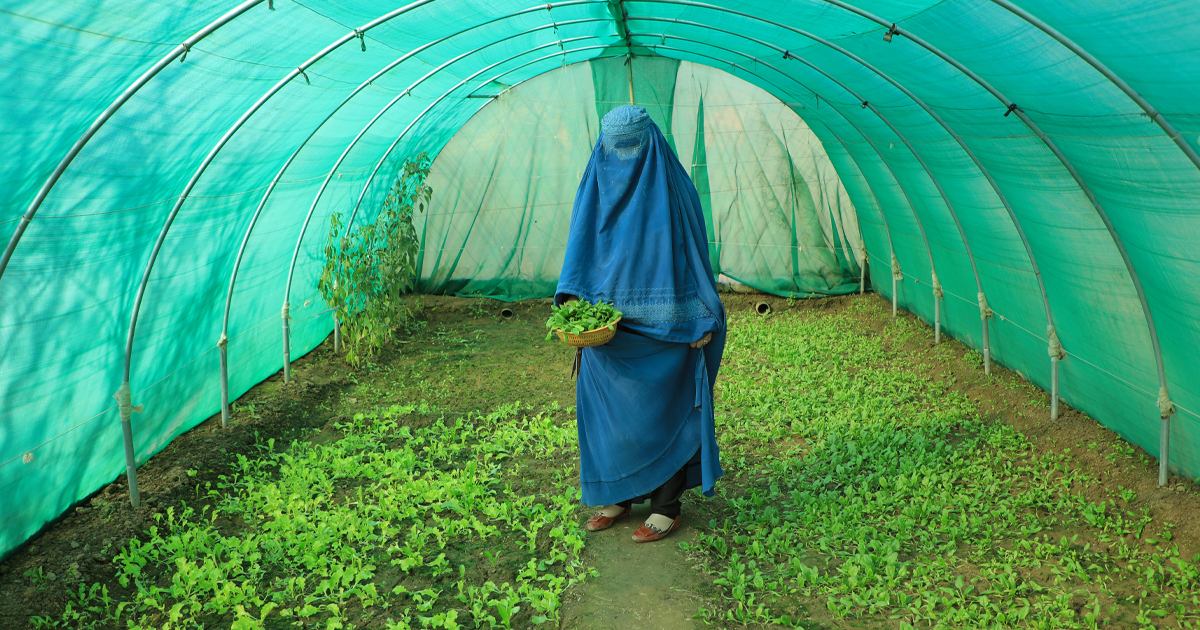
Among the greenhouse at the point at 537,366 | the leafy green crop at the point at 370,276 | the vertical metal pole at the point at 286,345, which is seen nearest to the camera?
the greenhouse at the point at 537,366

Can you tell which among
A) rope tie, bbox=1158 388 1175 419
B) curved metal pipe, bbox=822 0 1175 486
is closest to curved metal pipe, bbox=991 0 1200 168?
curved metal pipe, bbox=822 0 1175 486

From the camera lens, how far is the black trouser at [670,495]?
4.36 metres

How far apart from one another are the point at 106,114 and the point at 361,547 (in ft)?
8.67

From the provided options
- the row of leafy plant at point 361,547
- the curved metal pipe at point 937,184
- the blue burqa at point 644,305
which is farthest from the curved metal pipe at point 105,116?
the curved metal pipe at point 937,184

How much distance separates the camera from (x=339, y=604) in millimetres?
3869

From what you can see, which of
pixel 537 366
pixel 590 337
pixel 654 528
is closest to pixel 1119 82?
pixel 590 337

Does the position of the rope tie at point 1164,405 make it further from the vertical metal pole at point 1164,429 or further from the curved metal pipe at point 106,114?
the curved metal pipe at point 106,114

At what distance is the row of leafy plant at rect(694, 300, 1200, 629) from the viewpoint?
3617 millimetres

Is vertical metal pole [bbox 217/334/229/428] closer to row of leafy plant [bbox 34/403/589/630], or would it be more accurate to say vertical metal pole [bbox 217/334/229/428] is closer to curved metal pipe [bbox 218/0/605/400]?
curved metal pipe [bbox 218/0/605/400]

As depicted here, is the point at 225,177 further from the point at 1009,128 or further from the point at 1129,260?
the point at 1129,260

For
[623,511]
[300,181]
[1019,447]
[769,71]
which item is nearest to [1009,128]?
[1019,447]

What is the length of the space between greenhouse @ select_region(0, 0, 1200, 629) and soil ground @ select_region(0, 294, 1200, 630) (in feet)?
0.10

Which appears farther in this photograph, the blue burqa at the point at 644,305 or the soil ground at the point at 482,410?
the blue burqa at the point at 644,305

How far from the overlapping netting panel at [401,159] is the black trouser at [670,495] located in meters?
2.80
